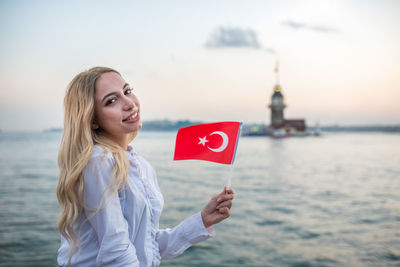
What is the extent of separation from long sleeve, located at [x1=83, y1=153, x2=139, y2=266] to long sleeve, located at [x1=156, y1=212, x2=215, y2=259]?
1.47ft

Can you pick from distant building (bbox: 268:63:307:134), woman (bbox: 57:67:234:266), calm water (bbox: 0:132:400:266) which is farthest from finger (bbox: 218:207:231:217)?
distant building (bbox: 268:63:307:134)

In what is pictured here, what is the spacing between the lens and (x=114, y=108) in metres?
1.47

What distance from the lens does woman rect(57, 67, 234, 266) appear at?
1.26 meters

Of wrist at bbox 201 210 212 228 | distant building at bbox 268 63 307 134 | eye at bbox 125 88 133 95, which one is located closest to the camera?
eye at bbox 125 88 133 95

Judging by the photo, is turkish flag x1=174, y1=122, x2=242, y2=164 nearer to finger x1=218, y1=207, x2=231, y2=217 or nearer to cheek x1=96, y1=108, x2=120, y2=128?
finger x1=218, y1=207, x2=231, y2=217

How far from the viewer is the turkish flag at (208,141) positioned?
1832 mm

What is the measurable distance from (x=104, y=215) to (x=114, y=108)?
464mm

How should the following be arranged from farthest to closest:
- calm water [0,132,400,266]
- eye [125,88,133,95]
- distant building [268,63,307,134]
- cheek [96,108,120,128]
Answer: distant building [268,63,307,134] < calm water [0,132,400,266] < eye [125,88,133,95] < cheek [96,108,120,128]

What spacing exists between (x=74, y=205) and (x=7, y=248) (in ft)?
21.7

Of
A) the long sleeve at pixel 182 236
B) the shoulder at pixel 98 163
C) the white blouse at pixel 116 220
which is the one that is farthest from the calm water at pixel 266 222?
the shoulder at pixel 98 163

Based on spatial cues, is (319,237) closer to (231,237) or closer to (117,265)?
(231,237)

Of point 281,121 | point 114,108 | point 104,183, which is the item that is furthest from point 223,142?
point 281,121

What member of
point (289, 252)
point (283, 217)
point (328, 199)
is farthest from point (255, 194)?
point (289, 252)

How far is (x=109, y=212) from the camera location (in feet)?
4.13
